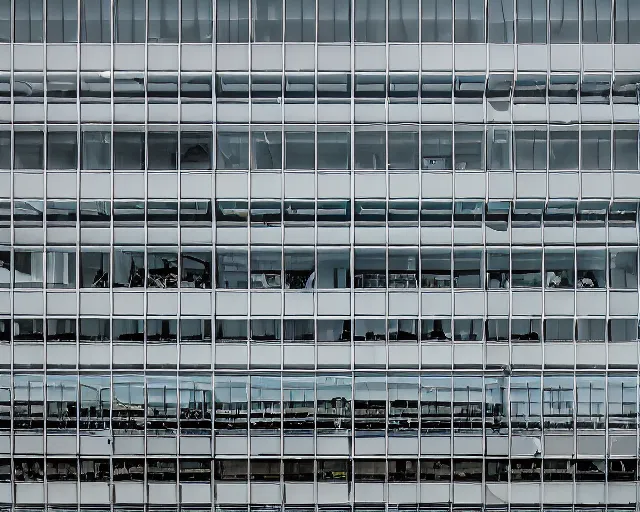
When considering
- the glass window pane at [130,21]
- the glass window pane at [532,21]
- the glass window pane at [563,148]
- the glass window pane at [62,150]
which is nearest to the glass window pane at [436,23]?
the glass window pane at [532,21]

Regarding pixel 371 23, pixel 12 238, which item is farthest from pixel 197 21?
pixel 12 238

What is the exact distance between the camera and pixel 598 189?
741 inches

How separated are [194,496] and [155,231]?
7363mm

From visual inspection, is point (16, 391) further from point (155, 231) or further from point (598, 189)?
point (598, 189)

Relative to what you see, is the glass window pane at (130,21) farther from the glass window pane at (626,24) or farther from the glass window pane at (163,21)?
the glass window pane at (626,24)

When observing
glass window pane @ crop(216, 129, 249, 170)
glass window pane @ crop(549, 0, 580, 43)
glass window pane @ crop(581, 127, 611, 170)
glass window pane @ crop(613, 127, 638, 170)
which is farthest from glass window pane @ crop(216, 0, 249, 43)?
glass window pane @ crop(613, 127, 638, 170)

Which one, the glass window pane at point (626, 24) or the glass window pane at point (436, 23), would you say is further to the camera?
the glass window pane at point (626, 24)

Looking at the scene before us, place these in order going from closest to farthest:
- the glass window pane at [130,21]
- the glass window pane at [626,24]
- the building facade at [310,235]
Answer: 1. the building facade at [310,235]
2. the glass window pane at [130,21]
3. the glass window pane at [626,24]

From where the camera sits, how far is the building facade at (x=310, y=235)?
1884 cm

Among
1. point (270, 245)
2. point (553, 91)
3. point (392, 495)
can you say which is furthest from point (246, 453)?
point (553, 91)

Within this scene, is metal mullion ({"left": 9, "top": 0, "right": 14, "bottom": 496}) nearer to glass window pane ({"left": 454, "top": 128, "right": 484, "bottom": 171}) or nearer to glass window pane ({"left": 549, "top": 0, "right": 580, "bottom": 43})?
glass window pane ({"left": 454, "top": 128, "right": 484, "bottom": 171})

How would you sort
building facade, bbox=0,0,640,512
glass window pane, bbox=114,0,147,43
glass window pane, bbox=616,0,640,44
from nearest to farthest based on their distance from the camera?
building facade, bbox=0,0,640,512
glass window pane, bbox=114,0,147,43
glass window pane, bbox=616,0,640,44

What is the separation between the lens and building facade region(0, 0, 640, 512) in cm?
1884

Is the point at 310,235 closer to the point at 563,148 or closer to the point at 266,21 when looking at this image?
the point at 266,21
